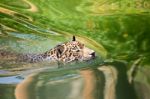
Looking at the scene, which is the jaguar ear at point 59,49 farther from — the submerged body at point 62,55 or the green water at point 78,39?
the green water at point 78,39

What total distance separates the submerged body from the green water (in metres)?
0.08

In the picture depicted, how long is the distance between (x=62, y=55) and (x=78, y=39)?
0.42 meters

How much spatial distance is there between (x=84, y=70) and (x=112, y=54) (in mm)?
460

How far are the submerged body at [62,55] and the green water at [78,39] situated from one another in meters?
0.08

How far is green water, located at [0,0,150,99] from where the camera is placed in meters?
2.21

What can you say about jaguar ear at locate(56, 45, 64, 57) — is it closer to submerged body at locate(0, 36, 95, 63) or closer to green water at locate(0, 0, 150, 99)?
submerged body at locate(0, 36, 95, 63)

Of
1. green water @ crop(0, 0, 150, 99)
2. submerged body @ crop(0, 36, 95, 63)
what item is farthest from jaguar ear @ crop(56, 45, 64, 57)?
green water @ crop(0, 0, 150, 99)

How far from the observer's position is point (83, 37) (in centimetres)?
300

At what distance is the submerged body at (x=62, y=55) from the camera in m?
2.56

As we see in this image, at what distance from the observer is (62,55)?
258cm

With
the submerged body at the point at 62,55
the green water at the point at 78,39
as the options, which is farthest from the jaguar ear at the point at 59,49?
the green water at the point at 78,39

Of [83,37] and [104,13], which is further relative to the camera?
[104,13]

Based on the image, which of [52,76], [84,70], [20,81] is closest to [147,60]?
[84,70]

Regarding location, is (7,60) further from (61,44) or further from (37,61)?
(61,44)
